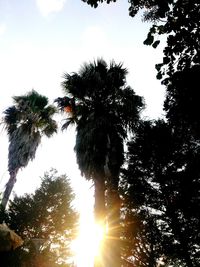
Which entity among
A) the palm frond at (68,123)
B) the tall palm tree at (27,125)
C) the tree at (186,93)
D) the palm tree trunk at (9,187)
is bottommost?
the tree at (186,93)

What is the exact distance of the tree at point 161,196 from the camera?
13.3m

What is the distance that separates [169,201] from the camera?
14.0 meters

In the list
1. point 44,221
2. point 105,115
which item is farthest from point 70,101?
point 44,221

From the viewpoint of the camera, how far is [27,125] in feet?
69.0

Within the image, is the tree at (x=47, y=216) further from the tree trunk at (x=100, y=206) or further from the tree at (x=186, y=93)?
the tree at (x=186, y=93)

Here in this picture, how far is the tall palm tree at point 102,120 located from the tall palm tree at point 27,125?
20.4 feet

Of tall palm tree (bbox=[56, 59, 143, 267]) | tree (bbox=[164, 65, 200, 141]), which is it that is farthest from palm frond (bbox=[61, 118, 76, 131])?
tree (bbox=[164, 65, 200, 141])

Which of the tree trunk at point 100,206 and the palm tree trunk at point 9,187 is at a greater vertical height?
the palm tree trunk at point 9,187

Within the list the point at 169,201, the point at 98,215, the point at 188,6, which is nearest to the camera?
the point at 188,6

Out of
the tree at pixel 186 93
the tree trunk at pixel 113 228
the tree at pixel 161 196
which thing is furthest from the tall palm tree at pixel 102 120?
the tree at pixel 186 93

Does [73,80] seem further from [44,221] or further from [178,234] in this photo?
[44,221]

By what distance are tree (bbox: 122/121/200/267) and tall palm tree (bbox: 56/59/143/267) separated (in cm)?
157

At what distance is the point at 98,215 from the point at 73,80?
290 inches

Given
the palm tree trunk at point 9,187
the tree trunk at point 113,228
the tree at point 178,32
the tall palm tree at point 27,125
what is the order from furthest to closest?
1. the tall palm tree at point 27,125
2. the palm tree trunk at point 9,187
3. the tree trunk at point 113,228
4. the tree at point 178,32
